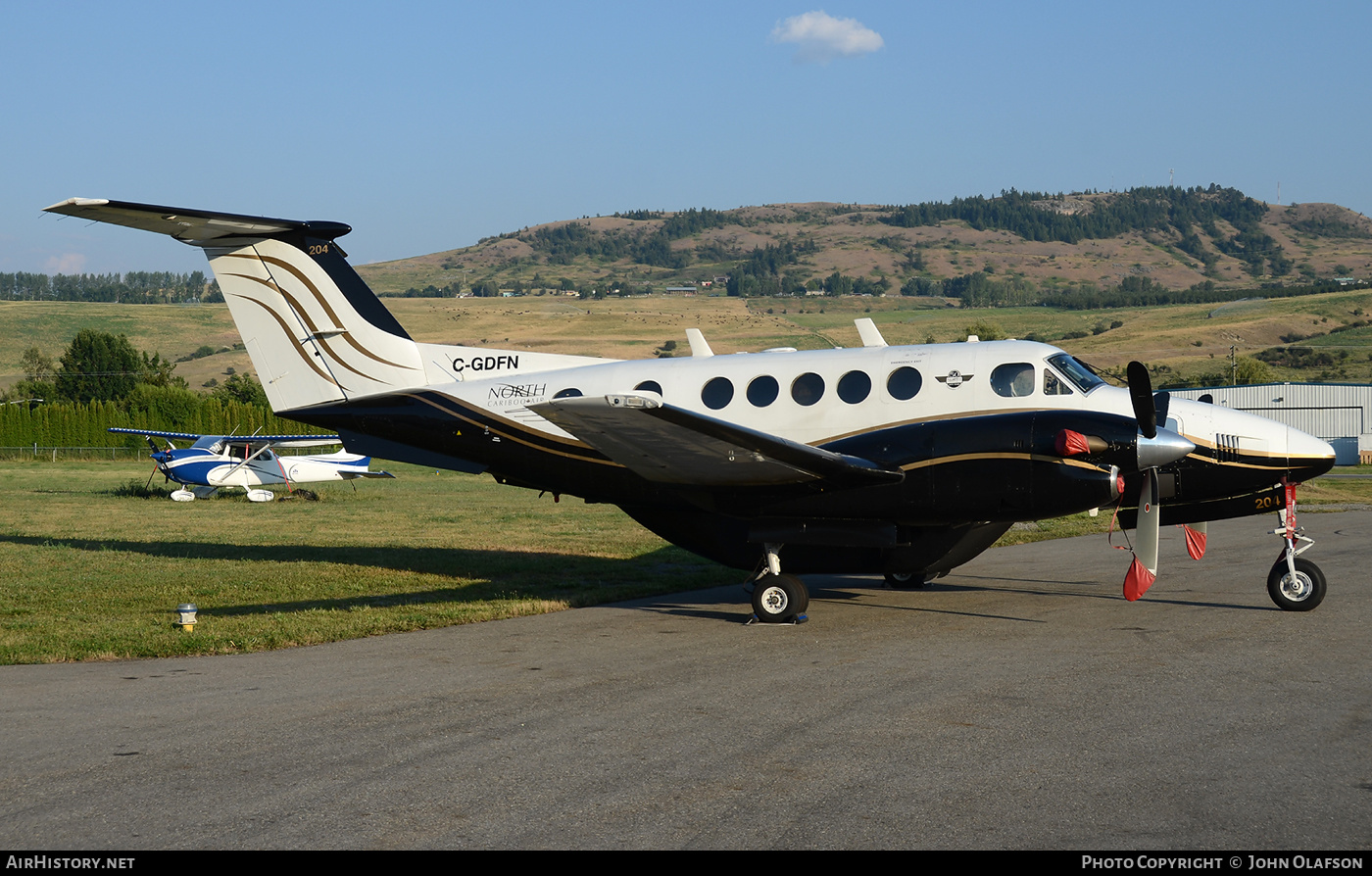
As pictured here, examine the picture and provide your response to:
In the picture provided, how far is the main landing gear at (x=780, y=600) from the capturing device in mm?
12648

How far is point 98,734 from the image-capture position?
778cm

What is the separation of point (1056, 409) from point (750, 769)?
753cm

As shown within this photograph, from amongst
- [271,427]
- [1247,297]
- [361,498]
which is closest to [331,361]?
[361,498]

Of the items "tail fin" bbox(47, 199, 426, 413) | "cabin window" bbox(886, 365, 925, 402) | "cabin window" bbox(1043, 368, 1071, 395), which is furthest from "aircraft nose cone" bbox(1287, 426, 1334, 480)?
"tail fin" bbox(47, 199, 426, 413)

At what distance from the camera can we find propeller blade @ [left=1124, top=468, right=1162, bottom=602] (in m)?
12.5

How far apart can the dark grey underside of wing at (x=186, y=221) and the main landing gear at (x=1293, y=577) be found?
13.1 meters

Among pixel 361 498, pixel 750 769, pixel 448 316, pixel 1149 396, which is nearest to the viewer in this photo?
pixel 750 769

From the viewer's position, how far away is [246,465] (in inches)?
1447

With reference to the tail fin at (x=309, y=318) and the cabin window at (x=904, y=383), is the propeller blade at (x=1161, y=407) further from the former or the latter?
the tail fin at (x=309, y=318)

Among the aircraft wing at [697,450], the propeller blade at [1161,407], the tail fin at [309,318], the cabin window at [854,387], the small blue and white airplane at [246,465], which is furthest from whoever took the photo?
the small blue and white airplane at [246,465]

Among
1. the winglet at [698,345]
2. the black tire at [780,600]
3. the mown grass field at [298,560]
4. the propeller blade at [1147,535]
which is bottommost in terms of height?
the mown grass field at [298,560]

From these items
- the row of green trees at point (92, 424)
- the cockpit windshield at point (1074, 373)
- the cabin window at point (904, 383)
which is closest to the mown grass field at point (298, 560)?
the cabin window at point (904, 383)

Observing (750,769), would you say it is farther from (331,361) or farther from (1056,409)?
(331,361)

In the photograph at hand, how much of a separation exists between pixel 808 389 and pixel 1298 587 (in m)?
6.31
